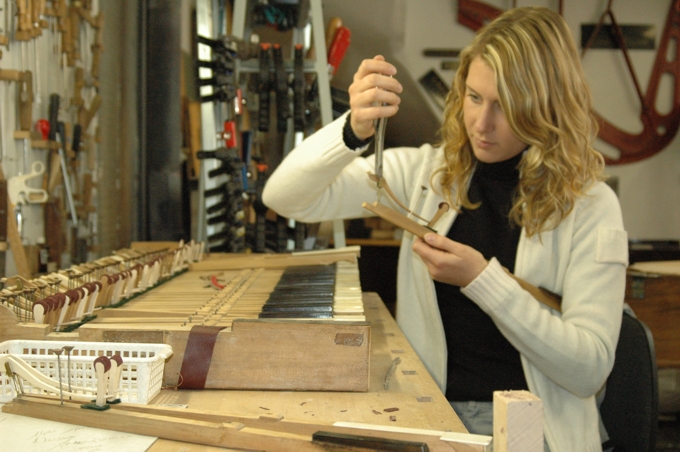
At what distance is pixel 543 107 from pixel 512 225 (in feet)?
1.17

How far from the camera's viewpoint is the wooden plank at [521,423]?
734mm

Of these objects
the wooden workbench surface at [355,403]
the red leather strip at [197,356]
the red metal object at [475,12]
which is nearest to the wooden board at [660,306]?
the red metal object at [475,12]

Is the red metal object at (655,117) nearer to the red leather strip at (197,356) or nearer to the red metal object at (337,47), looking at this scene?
the red metal object at (337,47)

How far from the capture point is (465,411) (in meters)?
1.67

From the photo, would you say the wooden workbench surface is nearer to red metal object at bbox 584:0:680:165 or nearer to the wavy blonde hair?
the wavy blonde hair

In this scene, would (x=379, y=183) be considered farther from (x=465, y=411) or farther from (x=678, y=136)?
(x=678, y=136)

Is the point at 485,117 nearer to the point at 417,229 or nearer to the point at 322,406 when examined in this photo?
the point at 417,229

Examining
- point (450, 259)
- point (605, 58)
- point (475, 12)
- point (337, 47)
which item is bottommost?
point (450, 259)

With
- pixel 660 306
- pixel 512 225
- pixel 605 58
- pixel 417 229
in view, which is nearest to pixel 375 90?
pixel 417 229

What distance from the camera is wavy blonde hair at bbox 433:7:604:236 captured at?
160cm

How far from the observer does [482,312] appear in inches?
69.7

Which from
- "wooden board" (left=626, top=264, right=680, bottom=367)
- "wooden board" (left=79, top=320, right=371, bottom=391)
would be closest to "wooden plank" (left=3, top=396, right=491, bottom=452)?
"wooden board" (left=79, top=320, right=371, bottom=391)

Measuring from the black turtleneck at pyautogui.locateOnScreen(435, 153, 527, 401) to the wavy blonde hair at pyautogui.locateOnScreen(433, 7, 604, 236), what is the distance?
0.26ft

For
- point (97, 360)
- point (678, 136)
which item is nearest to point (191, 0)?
point (97, 360)
